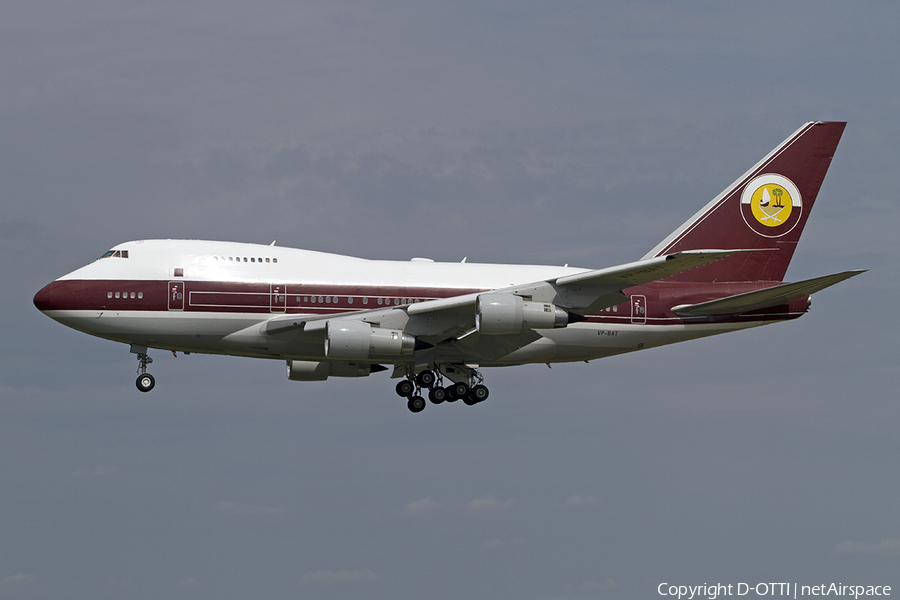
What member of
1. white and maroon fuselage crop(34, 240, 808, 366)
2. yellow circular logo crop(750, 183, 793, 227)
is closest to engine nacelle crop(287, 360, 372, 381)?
white and maroon fuselage crop(34, 240, 808, 366)

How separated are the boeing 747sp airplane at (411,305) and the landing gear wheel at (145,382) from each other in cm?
4

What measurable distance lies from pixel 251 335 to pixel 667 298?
58.4 feet

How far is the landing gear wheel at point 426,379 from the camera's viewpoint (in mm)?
46188

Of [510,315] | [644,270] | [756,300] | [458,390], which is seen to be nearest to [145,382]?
[458,390]

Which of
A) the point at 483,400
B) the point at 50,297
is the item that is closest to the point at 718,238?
the point at 483,400

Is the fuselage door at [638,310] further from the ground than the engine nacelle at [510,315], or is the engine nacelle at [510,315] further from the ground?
the fuselage door at [638,310]

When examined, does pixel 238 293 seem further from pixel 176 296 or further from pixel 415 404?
pixel 415 404

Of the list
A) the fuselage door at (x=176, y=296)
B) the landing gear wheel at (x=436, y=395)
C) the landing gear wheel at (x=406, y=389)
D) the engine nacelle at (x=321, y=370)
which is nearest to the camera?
the fuselage door at (x=176, y=296)

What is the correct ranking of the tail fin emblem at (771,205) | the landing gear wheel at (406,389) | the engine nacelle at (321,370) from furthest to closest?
the tail fin emblem at (771,205) < the engine nacelle at (321,370) < the landing gear wheel at (406,389)

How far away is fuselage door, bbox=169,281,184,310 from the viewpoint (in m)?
42.1

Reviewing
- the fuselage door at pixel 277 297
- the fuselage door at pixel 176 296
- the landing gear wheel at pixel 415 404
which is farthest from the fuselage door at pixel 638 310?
the fuselage door at pixel 176 296

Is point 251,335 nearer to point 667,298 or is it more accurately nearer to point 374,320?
point 374,320

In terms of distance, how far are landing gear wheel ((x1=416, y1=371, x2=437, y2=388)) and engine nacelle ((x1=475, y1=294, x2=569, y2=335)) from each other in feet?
19.2

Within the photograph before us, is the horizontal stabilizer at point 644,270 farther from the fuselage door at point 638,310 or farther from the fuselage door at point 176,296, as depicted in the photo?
the fuselage door at point 176,296
